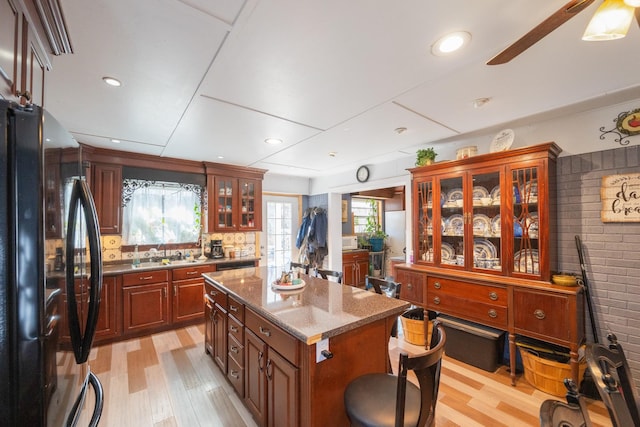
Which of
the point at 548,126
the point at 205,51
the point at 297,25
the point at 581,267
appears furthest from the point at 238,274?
the point at 548,126

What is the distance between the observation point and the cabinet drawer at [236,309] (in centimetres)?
202

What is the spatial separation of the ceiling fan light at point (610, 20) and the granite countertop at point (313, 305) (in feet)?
5.24

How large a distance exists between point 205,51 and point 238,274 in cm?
207

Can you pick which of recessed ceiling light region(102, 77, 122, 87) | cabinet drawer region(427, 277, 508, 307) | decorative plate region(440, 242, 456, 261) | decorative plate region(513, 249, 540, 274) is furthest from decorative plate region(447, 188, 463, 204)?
recessed ceiling light region(102, 77, 122, 87)

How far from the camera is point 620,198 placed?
213 cm

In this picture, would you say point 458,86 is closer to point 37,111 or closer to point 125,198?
point 37,111

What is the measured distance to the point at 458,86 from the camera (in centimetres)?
183

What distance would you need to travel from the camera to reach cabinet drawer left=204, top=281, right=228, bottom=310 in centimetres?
232

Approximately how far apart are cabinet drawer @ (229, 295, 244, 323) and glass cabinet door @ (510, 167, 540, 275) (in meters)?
2.41

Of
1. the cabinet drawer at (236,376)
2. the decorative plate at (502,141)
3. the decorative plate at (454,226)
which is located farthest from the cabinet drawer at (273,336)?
the decorative plate at (502,141)

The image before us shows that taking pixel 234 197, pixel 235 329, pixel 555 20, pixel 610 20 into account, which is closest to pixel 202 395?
pixel 235 329

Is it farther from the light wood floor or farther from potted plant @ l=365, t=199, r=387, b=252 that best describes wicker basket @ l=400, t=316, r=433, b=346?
potted plant @ l=365, t=199, r=387, b=252

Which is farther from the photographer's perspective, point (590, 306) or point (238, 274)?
point (238, 274)

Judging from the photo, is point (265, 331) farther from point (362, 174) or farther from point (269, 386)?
point (362, 174)
